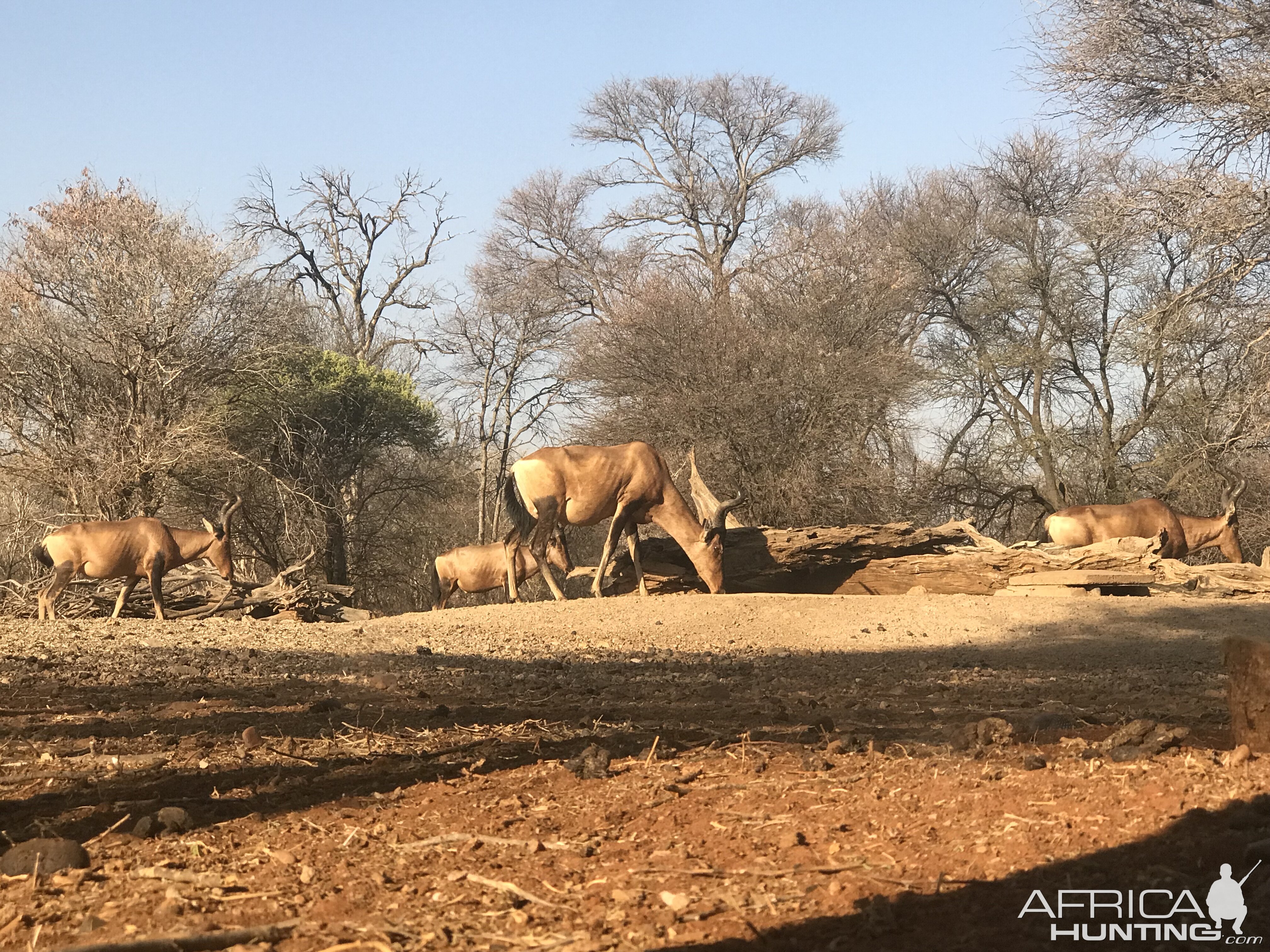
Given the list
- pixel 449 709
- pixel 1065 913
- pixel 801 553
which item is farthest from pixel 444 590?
pixel 1065 913

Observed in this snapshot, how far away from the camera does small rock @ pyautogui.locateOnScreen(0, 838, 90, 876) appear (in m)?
3.69

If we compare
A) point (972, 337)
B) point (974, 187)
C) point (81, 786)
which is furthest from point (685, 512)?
point (974, 187)

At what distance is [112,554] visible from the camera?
1512 centimetres

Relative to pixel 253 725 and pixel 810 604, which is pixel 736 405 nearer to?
pixel 810 604

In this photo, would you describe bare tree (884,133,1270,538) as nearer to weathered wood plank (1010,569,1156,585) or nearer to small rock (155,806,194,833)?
weathered wood plank (1010,569,1156,585)

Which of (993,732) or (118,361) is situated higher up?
(118,361)

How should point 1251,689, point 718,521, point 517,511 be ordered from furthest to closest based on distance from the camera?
point 517,511
point 718,521
point 1251,689

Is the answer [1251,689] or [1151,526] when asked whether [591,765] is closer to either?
[1251,689]

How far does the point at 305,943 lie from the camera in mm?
3111

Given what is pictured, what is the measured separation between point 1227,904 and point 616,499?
14.7 meters

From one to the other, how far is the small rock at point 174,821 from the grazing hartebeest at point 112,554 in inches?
441

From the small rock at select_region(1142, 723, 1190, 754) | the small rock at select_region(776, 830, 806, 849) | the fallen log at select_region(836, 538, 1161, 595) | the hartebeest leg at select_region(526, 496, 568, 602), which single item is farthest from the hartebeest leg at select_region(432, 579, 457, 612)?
the small rock at select_region(776, 830, 806, 849)

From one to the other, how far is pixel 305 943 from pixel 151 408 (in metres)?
20.2

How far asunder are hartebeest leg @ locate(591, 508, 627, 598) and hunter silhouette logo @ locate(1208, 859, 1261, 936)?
1410cm
